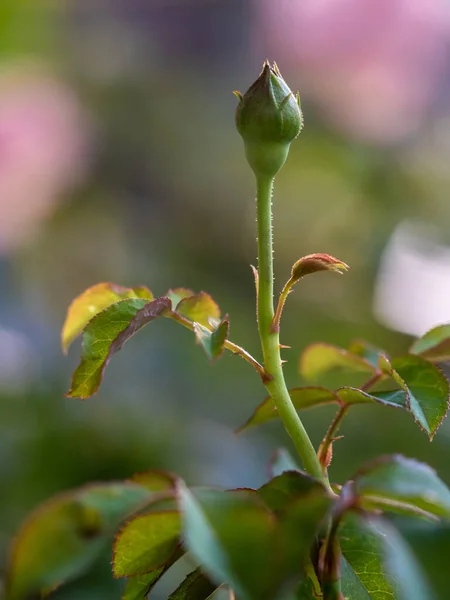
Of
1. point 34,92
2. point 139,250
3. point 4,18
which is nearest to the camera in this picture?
point 34,92

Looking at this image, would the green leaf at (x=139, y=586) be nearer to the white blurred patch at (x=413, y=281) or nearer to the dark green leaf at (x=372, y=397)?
the dark green leaf at (x=372, y=397)

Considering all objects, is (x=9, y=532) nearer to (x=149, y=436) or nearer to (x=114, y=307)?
(x=149, y=436)

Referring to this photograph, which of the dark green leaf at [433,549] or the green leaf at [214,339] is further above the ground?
the green leaf at [214,339]

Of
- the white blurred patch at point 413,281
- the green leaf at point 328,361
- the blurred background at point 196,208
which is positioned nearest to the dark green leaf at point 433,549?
the green leaf at point 328,361

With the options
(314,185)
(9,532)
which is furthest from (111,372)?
(314,185)

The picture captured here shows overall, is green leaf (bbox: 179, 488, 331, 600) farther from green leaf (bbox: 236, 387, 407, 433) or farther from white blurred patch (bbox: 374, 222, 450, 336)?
white blurred patch (bbox: 374, 222, 450, 336)

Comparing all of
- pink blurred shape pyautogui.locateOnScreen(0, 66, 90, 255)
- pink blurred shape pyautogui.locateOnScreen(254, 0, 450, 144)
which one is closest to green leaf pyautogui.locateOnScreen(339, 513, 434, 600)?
pink blurred shape pyautogui.locateOnScreen(0, 66, 90, 255)
